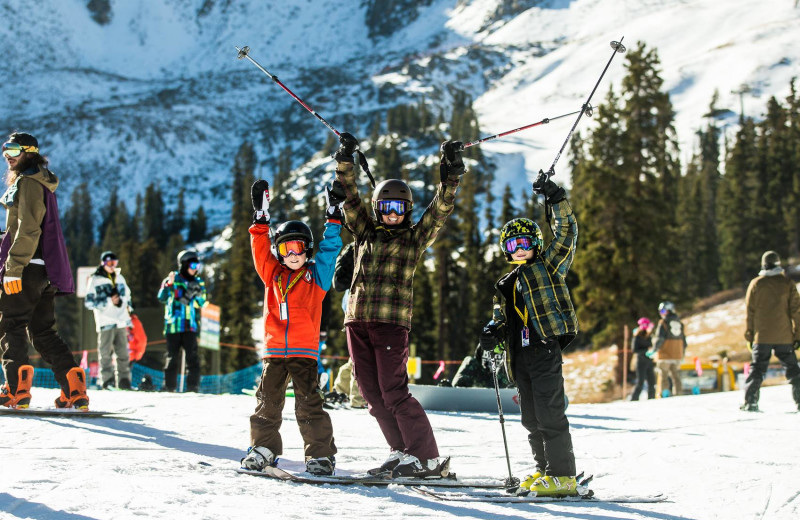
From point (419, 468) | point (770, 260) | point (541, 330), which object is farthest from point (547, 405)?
point (770, 260)

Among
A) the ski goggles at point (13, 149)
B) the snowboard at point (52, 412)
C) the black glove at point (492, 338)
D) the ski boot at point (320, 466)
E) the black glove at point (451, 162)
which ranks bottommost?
the ski boot at point (320, 466)

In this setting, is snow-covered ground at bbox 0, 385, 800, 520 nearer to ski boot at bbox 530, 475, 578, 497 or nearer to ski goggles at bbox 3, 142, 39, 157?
ski boot at bbox 530, 475, 578, 497

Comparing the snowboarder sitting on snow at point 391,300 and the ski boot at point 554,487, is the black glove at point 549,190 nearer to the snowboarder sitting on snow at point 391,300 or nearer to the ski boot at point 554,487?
the snowboarder sitting on snow at point 391,300

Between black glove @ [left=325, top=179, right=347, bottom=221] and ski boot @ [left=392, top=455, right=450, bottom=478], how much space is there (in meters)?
1.50

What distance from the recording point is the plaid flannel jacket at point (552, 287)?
17.0ft

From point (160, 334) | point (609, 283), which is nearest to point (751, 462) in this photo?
point (160, 334)

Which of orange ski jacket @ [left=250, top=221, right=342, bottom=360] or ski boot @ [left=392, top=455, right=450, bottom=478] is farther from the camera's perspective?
orange ski jacket @ [left=250, top=221, right=342, bottom=360]

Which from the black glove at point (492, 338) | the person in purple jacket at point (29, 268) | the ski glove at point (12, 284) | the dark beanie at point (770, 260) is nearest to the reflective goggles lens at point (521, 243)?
the black glove at point (492, 338)

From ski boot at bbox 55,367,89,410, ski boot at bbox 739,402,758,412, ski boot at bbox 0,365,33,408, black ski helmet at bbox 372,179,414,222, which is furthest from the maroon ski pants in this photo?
ski boot at bbox 739,402,758,412

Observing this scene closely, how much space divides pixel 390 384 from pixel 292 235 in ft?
3.56

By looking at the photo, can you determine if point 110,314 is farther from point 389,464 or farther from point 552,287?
point 552,287

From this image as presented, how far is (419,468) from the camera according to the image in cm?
531

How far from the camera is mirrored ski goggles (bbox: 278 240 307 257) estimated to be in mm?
5590

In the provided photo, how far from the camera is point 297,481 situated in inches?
201
